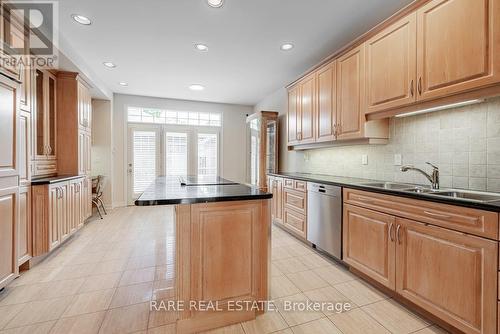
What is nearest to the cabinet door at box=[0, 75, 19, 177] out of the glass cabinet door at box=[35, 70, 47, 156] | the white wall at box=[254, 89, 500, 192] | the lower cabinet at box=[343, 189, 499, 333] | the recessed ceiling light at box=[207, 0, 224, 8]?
the glass cabinet door at box=[35, 70, 47, 156]

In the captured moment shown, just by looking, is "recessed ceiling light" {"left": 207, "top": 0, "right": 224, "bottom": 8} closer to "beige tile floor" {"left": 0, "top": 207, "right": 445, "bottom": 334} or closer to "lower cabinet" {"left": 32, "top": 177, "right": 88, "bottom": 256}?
"beige tile floor" {"left": 0, "top": 207, "right": 445, "bottom": 334}

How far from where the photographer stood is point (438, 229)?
59.8 inches

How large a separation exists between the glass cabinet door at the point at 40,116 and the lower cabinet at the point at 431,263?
3872 millimetres

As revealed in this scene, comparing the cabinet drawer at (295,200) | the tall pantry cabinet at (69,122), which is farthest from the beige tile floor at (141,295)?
the tall pantry cabinet at (69,122)

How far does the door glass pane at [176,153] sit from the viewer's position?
5594 mm

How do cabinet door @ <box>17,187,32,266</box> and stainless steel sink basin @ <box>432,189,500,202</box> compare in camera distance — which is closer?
stainless steel sink basin @ <box>432,189,500,202</box>

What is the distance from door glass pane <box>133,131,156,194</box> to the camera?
5.39 meters

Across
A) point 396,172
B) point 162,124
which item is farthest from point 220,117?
point 396,172

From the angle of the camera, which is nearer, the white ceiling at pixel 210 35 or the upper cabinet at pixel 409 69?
the upper cabinet at pixel 409 69

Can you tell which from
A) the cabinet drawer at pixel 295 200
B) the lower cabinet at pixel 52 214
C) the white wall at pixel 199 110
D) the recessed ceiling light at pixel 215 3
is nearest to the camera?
the recessed ceiling light at pixel 215 3

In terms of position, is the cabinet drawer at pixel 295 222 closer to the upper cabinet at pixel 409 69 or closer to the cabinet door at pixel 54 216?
the upper cabinet at pixel 409 69

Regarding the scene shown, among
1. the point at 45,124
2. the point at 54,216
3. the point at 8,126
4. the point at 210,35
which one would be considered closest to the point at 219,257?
the point at 8,126

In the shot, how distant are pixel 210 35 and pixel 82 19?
134 centimetres

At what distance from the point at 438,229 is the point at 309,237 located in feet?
5.21
